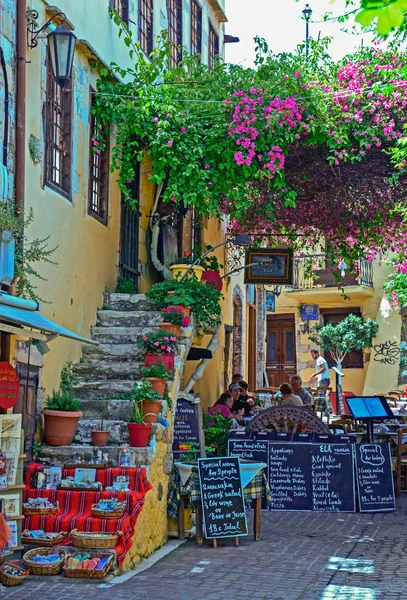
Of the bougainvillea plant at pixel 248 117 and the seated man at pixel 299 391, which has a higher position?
the bougainvillea plant at pixel 248 117

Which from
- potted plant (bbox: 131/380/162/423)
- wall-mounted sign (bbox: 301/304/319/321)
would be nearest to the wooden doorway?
wall-mounted sign (bbox: 301/304/319/321)

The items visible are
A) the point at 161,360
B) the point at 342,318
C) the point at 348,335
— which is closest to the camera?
the point at 161,360

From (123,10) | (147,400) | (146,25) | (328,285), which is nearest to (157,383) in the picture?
(147,400)

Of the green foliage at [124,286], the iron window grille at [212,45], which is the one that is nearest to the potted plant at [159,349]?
the green foliage at [124,286]

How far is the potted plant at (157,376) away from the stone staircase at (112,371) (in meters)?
0.19

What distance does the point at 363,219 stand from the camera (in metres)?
14.9

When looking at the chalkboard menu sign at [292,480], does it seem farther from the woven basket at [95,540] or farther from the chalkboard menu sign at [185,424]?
the woven basket at [95,540]

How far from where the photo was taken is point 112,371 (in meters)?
10.3

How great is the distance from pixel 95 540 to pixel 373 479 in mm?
4599

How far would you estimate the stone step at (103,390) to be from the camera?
384 inches

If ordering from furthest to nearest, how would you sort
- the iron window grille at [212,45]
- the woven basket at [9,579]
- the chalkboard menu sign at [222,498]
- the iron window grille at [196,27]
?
1. the iron window grille at [212,45]
2. the iron window grille at [196,27]
3. the chalkboard menu sign at [222,498]
4. the woven basket at [9,579]

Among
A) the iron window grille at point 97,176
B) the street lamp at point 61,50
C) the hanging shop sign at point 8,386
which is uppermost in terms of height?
the street lamp at point 61,50

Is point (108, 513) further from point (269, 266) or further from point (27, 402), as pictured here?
point (269, 266)

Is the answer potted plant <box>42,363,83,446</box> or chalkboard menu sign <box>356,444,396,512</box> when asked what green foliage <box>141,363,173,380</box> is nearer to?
potted plant <box>42,363,83,446</box>
